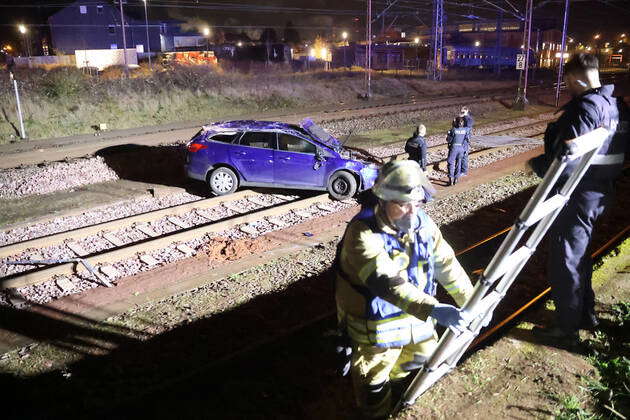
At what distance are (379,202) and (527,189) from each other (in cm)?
1131

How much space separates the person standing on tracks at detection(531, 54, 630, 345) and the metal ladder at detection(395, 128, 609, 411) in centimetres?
141

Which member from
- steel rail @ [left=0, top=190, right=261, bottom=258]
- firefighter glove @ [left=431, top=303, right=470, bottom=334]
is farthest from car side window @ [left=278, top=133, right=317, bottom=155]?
firefighter glove @ [left=431, top=303, right=470, bottom=334]

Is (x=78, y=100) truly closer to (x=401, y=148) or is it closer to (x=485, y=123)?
(x=401, y=148)

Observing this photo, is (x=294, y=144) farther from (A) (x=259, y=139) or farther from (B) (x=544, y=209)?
(B) (x=544, y=209)

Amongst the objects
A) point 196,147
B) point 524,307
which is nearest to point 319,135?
point 196,147

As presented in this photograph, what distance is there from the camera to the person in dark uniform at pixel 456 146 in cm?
1243

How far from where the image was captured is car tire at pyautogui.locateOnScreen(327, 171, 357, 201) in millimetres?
11758

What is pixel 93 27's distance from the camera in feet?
198

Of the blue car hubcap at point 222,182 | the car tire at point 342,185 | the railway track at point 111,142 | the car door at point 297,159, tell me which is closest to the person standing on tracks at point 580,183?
the car tire at point 342,185

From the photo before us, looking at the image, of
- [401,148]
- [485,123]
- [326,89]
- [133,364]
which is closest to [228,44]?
[326,89]

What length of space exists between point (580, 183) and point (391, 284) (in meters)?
2.28

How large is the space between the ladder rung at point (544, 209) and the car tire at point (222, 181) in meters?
10.2

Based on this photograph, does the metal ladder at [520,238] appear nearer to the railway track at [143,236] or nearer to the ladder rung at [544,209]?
the ladder rung at [544,209]

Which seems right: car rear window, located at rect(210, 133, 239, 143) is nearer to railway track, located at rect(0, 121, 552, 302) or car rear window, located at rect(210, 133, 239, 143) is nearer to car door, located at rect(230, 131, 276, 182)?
car door, located at rect(230, 131, 276, 182)
